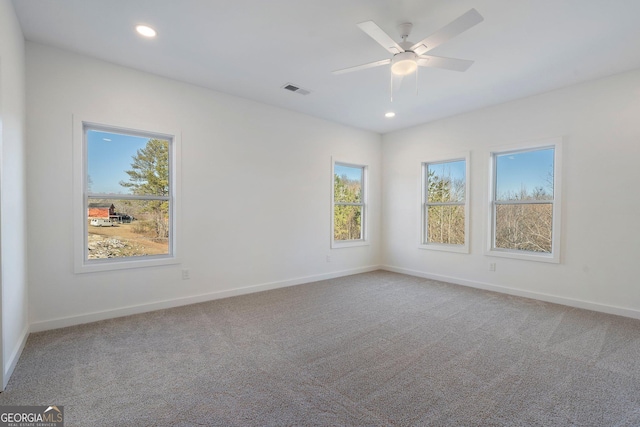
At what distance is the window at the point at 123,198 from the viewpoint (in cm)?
321

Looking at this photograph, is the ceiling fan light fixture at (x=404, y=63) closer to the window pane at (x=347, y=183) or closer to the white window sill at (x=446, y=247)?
the window pane at (x=347, y=183)

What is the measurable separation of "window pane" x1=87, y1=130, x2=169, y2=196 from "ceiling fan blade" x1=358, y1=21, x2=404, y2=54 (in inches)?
110

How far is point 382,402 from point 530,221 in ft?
12.1

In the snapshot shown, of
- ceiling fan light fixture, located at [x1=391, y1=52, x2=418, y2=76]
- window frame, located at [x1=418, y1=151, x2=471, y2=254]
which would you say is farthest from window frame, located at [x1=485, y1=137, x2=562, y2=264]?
ceiling fan light fixture, located at [x1=391, y1=52, x2=418, y2=76]

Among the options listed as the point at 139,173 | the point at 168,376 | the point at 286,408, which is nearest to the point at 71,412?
the point at 168,376

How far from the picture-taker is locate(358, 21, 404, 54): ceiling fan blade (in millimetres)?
2098

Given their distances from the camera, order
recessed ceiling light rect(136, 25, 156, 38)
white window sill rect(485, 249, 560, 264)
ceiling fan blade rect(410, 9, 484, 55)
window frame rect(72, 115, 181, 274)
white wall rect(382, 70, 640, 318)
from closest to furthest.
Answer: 1. ceiling fan blade rect(410, 9, 484, 55)
2. recessed ceiling light rect(136, 25, 156, 38)
3. window frame rect(72, 115, 181, 274)
4. white wall rect(382, 70, 640, 318)
5. white window sill rect(485, 249, 560, 264)

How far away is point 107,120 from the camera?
322 centimetres

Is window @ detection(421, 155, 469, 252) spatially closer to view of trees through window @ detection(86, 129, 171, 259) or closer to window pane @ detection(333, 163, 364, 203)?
window pane @ detection(333, 163, 364, 203)

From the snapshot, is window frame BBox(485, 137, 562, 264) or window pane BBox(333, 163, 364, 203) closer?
window frame BBox(485, 137, 562, 264)

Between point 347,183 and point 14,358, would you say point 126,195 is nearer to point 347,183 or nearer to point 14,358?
point 14,358

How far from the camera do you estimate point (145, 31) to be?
2.68 m

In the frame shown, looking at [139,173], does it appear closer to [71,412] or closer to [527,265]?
[71,412]

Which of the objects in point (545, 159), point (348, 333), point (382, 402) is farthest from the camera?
point (545, 159)
